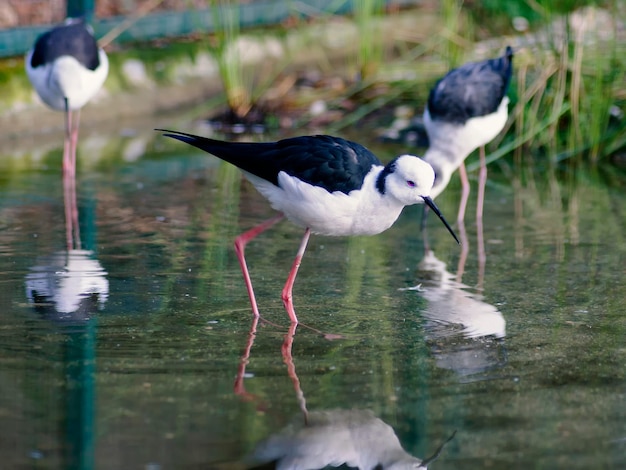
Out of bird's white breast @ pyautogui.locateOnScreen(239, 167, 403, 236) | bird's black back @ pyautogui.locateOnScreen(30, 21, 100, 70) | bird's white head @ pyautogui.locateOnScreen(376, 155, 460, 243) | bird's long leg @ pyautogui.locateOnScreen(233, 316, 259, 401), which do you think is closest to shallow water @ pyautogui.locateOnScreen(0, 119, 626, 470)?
bird's long leg @ pyautogui.locateOnScreen(233, 316, 259, 401)

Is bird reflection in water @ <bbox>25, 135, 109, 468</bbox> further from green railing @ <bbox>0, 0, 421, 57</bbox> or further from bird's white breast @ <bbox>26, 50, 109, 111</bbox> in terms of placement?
green railing @ <bbox>0, 0, 421, 57</bbox>

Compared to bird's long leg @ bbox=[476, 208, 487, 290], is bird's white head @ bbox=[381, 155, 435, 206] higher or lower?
higher

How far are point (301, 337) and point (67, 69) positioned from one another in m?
3.84

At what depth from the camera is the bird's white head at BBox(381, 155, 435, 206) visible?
4.21m

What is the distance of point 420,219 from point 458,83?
1.01 meters

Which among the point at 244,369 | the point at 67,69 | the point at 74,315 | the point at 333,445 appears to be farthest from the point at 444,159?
the point at 333,445

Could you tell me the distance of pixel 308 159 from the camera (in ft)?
14.7

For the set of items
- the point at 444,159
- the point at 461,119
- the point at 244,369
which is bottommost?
Result: the point at 244,369

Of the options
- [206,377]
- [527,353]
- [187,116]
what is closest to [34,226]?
[206,377]

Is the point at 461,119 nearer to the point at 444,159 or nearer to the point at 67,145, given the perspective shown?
the point at 444,159

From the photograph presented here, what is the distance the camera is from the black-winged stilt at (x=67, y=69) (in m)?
7.32

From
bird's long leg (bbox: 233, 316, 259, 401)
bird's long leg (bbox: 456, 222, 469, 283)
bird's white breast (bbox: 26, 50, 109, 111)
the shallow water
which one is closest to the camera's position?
the shallow water

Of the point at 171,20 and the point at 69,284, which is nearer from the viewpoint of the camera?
the point at 69,284

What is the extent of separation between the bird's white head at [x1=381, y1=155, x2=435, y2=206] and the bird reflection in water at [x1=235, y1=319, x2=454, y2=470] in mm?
1090
